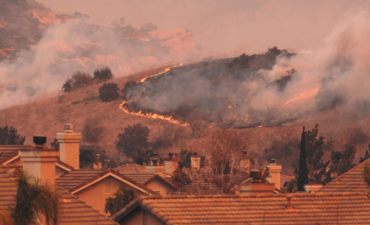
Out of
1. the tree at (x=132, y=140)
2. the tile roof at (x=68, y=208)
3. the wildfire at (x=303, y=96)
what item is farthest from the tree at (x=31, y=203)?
the wildfire at (x=303, y=96)

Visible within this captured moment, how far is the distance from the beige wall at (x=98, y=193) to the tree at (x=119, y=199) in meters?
0.62

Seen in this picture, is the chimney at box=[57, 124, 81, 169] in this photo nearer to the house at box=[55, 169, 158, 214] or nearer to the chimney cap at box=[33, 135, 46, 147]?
the house at box=[55, 169, 158, 214]

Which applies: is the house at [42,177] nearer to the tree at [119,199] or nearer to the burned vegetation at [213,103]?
the tree at [119,199]

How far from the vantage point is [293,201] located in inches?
690

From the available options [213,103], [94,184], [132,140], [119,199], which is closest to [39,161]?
[119,199]

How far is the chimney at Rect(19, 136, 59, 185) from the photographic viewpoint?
51.9 ft

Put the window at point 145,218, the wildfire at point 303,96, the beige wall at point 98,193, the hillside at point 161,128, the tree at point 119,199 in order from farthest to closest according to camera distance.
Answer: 1. the wildfire at point 303,96
2. the hillside at point 161,128
3. the beige wall at point 98,193
4. the tree at point 119,199
5. the window at point 145,218

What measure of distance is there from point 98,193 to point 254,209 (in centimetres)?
1078

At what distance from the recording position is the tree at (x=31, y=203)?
1364cm

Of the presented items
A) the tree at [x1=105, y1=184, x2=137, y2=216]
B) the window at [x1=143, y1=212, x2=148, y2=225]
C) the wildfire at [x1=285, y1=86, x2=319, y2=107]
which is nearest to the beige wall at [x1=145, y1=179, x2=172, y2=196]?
the tree at [x1=105, y1=184, x2=137, y2=216]

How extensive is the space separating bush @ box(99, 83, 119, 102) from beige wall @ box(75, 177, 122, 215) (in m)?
173

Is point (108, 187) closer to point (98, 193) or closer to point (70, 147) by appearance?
point (98, 193)

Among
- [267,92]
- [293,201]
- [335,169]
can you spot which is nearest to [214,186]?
[293,201]

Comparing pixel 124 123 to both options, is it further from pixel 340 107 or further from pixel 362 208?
pixel 362 208
